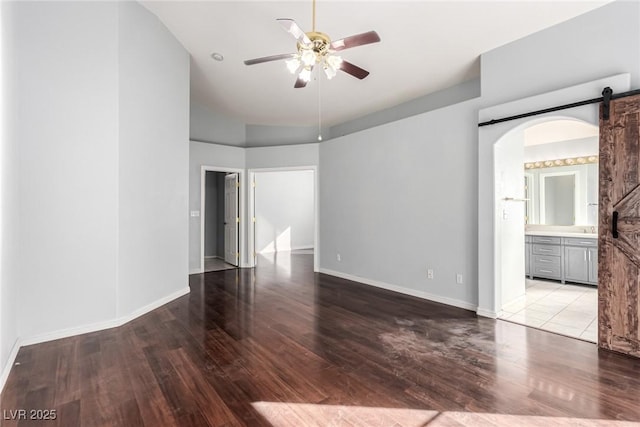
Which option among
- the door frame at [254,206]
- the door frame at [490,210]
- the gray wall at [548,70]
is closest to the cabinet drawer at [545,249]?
the door frame at [490,210]

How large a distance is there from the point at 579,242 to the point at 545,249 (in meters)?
0.52

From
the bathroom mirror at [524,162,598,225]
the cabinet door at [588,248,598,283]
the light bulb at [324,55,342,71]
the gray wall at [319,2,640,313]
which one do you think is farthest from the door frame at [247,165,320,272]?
the cabinet door at [588,248,598,283]

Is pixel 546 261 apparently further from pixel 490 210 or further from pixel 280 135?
pixel 280 135

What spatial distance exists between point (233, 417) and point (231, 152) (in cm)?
557

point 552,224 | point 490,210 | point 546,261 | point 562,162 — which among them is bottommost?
point 546,261

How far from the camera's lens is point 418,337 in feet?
10.1

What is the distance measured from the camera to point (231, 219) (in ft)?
23.1

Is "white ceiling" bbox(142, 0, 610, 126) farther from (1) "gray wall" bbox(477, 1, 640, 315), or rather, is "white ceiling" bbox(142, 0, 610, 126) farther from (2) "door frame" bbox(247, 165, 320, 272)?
(2) "door frame" bbox(247, 165, 320, 272)

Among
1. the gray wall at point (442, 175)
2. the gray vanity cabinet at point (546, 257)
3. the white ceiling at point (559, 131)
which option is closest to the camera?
the gray wall at point (442, 175)

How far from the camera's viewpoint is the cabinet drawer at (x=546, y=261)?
212 inches

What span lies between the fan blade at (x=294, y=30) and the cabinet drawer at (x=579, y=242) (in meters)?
5.54

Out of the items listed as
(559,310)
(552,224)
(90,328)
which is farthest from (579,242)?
(90,328)

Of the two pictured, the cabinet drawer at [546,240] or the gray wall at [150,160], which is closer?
the gray wall at [150,160]

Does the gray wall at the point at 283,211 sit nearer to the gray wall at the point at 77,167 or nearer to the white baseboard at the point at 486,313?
the gray wall at the point at 77,167
